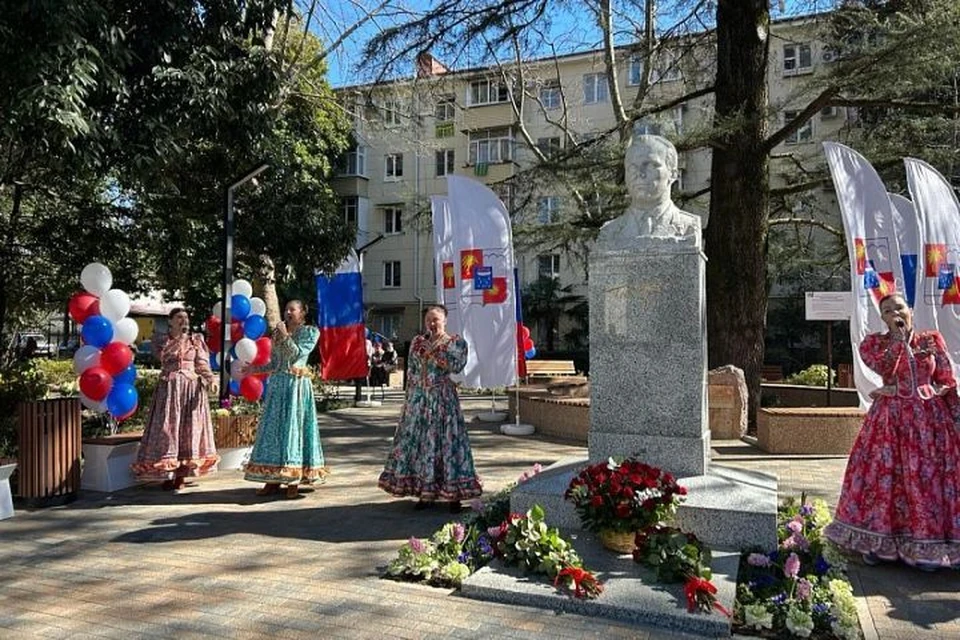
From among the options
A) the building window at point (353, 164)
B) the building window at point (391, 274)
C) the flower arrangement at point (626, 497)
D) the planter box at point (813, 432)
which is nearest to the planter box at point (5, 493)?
the flower arrangement at point (626, 497)

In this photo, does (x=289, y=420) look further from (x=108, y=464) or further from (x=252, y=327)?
(x=252, y=327)

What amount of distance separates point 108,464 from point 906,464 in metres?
7.19

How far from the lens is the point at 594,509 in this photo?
4516 millimetres

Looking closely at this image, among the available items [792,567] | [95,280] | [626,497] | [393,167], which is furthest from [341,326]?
[393,167]

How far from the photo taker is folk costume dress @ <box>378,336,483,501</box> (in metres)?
6.32

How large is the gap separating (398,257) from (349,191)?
160 inches

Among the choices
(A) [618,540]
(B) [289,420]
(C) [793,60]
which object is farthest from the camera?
(C) [793,60]

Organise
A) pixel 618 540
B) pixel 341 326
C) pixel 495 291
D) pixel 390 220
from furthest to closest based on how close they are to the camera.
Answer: pixel 390 220, pixel 341 326, pixel 495 291, pixel 618 540

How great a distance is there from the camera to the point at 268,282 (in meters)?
15.2

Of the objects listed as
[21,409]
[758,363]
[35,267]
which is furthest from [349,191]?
[21,409]

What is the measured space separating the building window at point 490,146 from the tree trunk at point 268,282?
17.9 m

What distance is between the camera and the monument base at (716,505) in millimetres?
4586

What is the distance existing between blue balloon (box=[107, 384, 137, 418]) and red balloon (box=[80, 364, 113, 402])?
9 cm

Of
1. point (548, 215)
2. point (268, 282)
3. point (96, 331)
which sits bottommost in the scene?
point (96, 331)
